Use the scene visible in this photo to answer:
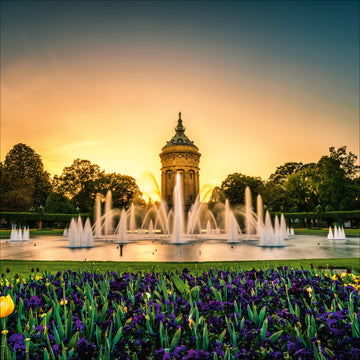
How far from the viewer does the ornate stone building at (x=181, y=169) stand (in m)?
59.1

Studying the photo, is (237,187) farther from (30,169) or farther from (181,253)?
(181,253)

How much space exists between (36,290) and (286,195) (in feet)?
211

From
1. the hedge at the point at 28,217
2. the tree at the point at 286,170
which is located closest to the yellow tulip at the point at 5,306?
the hedge at the point at 28,217

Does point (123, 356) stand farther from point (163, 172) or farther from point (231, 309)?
point (163, 172)

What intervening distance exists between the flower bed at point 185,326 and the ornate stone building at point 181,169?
173ft

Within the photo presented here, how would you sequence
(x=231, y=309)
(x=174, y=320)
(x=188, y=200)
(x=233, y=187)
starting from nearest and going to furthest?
(x=174, y=320) → (x=231, y=309) → (x=188, y=200) → (x=233, y=187)

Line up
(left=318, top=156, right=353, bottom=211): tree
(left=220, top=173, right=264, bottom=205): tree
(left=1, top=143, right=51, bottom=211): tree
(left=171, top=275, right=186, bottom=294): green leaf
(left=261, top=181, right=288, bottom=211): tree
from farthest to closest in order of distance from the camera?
(left=220, top=173, right=264, bottom=205): tree, (left=1, top=143, right=51, bottom=211): tree, (left=261, top=181, right=288, bottom=211): tree, (left=318, top=156, right=353, bottom=211): tree, (left=171, top=275, right=186, bottom=294): green leaf

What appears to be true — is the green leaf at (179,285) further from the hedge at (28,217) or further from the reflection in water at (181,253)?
the hedge at (28,217)

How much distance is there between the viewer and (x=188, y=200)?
58.6m

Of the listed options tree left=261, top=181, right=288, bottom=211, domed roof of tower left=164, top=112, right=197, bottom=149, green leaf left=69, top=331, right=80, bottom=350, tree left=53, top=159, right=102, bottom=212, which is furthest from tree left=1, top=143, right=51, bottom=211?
green leaf left=69, top=331, right=80, bottom=350

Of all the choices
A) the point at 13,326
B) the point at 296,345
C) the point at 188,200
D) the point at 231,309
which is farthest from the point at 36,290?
the point at 188,200

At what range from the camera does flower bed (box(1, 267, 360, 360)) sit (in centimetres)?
294

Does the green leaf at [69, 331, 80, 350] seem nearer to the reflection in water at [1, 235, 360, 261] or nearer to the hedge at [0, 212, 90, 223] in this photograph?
the reflection in water at [1, 235, 360, 261]

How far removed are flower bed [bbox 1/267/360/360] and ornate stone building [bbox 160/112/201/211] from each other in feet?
173
